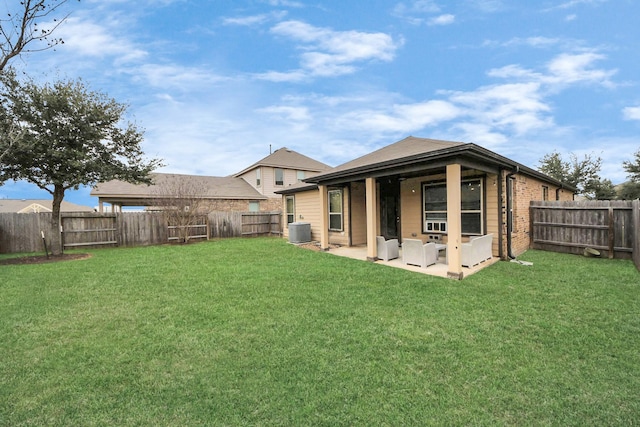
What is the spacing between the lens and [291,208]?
15.1m

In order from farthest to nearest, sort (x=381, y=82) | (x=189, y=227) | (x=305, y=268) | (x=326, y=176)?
1. (x=189, y=227)
2. (x=381, y=82)
3. (x=326, y=176)
4. (x=305, y=268)

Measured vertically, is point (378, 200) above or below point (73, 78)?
below

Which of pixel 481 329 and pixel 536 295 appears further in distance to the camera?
pixel 536 295

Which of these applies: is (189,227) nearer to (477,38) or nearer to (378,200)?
(378,200)

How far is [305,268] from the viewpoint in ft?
24.0

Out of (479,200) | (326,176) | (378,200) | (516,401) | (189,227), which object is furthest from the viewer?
(189,227)

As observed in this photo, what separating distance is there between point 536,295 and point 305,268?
15.8 feet

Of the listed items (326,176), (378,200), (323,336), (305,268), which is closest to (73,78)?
(326,176)

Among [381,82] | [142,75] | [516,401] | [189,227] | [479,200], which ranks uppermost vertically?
[381,82]

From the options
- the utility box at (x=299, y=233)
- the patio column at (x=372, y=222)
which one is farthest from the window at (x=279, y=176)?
the patio column at (x=372, y=222)

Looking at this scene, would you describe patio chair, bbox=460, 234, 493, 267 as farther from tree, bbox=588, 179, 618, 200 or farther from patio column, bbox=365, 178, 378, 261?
tree, bbox=588, 179, 618, 200

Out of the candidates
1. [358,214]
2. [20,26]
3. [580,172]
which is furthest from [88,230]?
[580,172]

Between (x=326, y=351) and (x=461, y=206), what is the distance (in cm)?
713

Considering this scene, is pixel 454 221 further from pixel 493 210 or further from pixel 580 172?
pixel 580 172
